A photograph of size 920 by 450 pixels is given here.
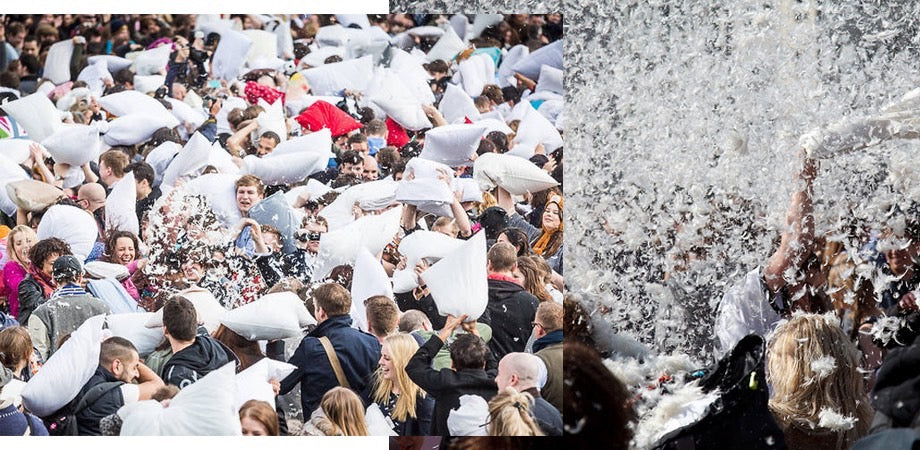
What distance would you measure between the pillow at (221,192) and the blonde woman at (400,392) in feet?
1.83

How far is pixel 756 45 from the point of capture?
3.15 m

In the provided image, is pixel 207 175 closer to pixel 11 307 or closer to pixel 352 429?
pixel 11 307

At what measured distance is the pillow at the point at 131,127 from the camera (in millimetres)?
2828

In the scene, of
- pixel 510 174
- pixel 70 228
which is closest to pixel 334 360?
pixel 510 174

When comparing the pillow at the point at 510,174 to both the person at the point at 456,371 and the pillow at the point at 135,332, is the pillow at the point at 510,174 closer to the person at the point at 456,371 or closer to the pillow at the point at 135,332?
the person at the point at 456,371

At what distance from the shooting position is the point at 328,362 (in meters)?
2.78

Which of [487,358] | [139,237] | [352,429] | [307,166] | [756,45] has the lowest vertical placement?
[352,429]

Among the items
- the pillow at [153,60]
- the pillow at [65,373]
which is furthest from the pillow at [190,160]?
the pillow at [65,373]

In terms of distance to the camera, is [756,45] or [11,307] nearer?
[11,307]

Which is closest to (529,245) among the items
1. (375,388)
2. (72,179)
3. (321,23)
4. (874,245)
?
(375,388)

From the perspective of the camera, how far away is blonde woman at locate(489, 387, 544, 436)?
9.16 ft

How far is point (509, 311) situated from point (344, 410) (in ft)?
1.75

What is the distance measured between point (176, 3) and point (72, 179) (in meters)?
0.58

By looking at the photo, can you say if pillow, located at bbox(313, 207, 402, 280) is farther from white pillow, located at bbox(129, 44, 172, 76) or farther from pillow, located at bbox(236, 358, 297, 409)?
white pillow, located at bbox(129, 44, 172, 76)
